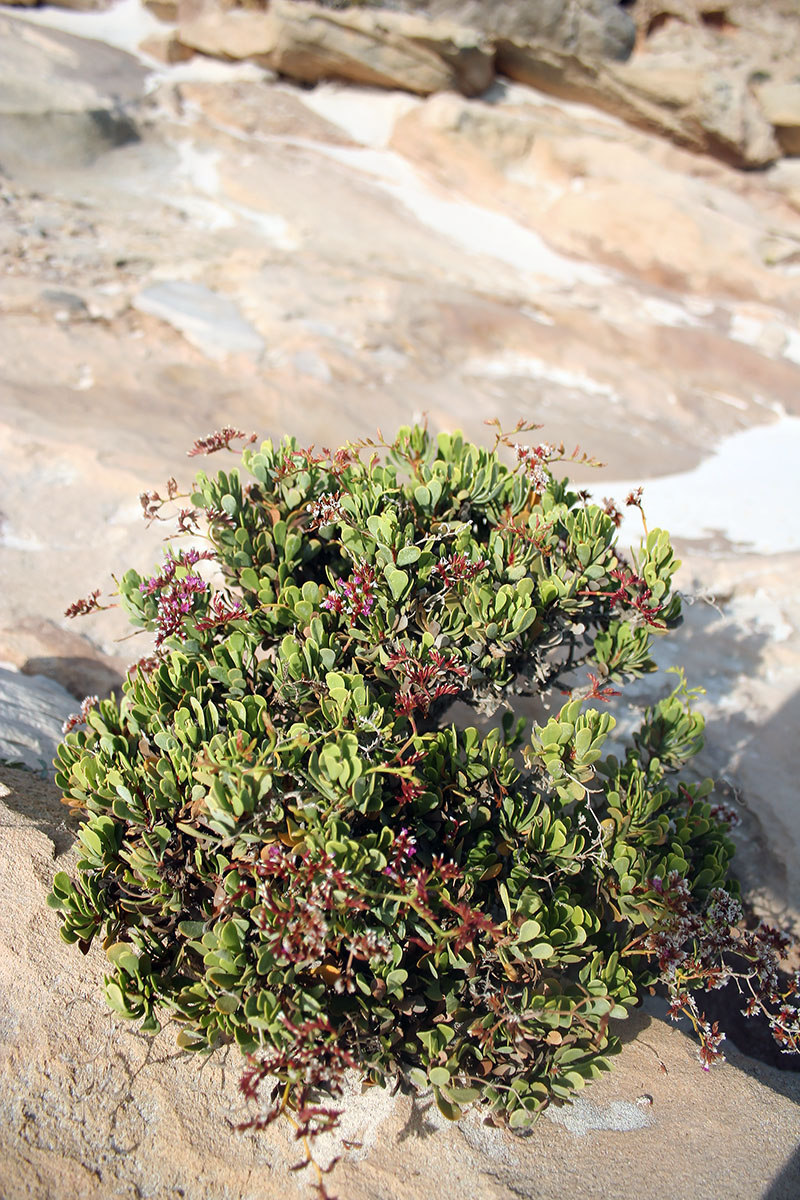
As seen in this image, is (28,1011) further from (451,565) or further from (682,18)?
(682,18)

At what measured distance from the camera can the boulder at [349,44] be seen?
1149 cm

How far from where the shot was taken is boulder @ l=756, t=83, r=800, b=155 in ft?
42.4

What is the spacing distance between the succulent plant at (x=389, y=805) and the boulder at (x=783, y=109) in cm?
1405

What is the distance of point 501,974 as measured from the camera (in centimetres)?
198

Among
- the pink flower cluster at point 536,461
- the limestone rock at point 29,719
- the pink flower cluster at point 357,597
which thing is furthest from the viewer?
the limestone rock at point 29,719

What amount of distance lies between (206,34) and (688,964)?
14.3 m

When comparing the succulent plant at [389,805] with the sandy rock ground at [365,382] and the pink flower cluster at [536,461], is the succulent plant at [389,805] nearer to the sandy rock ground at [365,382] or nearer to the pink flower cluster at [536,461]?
the pink flower cluster at [536,461]

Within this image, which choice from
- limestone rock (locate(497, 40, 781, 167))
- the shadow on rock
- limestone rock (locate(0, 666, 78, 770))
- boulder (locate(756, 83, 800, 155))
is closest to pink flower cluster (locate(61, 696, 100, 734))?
the shadow on rock

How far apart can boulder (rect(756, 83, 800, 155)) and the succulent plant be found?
14.1 m

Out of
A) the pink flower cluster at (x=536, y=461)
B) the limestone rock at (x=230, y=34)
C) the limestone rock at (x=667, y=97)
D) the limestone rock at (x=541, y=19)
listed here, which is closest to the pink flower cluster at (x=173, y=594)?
the pink flower cluster at (x=536, y=461)

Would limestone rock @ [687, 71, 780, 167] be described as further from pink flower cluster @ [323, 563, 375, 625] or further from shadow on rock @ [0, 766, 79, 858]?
shadow on rock @ [0, 766, 79, 858]

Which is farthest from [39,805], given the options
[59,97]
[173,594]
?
[59,97]

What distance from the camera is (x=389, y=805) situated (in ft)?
6.56

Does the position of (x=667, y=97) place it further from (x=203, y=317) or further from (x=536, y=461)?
(x=536, y=461)
